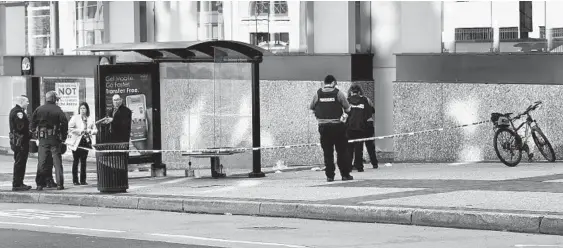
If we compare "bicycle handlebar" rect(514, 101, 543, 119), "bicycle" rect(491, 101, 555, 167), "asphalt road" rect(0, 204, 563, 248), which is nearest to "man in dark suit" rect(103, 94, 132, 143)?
"asphalt road" rect(0, 204, 563, 248)

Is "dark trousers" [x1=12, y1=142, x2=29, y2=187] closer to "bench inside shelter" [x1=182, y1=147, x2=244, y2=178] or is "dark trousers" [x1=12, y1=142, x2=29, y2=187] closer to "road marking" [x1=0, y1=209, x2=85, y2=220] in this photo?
"road marking" [x1=0, y1=209, x2=85, y2=220]

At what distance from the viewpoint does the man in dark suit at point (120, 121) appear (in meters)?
19.0

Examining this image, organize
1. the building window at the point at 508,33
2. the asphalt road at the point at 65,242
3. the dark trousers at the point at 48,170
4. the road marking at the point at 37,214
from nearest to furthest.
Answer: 1. the asphalt road at the point at 65,242
2. the road marking at the point at 37,214
3. the dark trousers at the point at 48,170
4. the building window at the point at 508,33

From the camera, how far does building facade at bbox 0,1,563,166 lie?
2133 centimetres

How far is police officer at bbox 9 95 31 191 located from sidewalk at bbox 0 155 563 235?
0.27m

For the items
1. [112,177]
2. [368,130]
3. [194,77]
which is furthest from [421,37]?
[112,177]

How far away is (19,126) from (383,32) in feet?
25.3

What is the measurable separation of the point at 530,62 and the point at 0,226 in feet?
32.8

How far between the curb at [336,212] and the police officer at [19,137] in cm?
82

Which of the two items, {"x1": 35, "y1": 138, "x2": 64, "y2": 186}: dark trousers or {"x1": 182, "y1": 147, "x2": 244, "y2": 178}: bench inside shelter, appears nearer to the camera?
{"x1": 35, "y1": 138, "x2": 64, "y2": 186}: dark trousers

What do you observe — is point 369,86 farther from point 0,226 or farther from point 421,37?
point 0,226

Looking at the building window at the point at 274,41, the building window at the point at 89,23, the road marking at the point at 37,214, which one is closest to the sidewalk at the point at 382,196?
the road marking at the point at 37,214

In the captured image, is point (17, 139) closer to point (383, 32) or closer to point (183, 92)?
point (183, 92)

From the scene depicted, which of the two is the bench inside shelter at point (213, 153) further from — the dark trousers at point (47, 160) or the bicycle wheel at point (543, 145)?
the bicycle wheel at point (543, 145)
